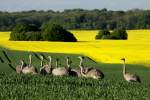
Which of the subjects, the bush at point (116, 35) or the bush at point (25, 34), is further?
the bush at point (116, 35)

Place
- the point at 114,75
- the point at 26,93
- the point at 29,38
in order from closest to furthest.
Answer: the point at 26,93 → the point at 114,75 → the point at 29,38

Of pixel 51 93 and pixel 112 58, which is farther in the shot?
pixel 112 58

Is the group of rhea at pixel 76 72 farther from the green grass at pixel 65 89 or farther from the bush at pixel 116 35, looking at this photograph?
the bush at pixel 116 35

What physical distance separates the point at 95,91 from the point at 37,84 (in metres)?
1.83

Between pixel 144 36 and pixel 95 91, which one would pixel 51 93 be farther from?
pixel 144 36

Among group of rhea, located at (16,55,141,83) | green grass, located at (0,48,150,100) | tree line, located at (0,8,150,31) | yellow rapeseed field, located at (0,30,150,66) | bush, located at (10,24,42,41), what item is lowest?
tree line, located at (0,8,150,31)

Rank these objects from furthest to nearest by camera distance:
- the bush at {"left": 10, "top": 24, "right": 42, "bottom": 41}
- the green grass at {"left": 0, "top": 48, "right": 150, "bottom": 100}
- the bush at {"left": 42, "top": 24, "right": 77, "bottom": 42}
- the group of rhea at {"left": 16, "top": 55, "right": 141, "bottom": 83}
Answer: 1. the bush at {"left": 10, "top": 24, "right": 42, "bottom": 41}
2. the bush at {"left": 42, "top": 24, "right": 77, "bottom": 42}
3. the group of rhea at {"left": 16, "top": 55, "right": 141, "bottom": 83}
4. the green grass at {"left": 0, "top": 48, "right": 150, "bottom": 100}

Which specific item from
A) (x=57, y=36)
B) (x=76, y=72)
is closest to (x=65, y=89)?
(x=76, y=72)

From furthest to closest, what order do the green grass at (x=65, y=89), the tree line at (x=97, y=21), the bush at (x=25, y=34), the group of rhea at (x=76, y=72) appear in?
1. the tree line at (x=97, y=21)
2. the bush at (x=25, y=34)
3. the group of rhea at (x=76, y=72)
4. the green grass at (x=65, y=89)

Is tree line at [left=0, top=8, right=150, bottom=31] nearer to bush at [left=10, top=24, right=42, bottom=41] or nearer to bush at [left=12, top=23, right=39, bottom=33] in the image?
bush at [left=12, top=23, right=39, bottom=33]

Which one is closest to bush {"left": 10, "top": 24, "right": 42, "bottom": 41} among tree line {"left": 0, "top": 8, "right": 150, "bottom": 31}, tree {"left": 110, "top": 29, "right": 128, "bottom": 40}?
tree {"left": 110, "top": 29, "right": 128, "bottom": 40}

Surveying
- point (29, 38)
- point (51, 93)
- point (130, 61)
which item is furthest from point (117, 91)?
point (29, 38)

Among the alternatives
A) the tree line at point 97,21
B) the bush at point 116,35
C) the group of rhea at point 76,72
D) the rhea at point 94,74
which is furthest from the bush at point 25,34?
the rhea at point 94,74

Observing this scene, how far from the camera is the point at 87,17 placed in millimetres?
71562
